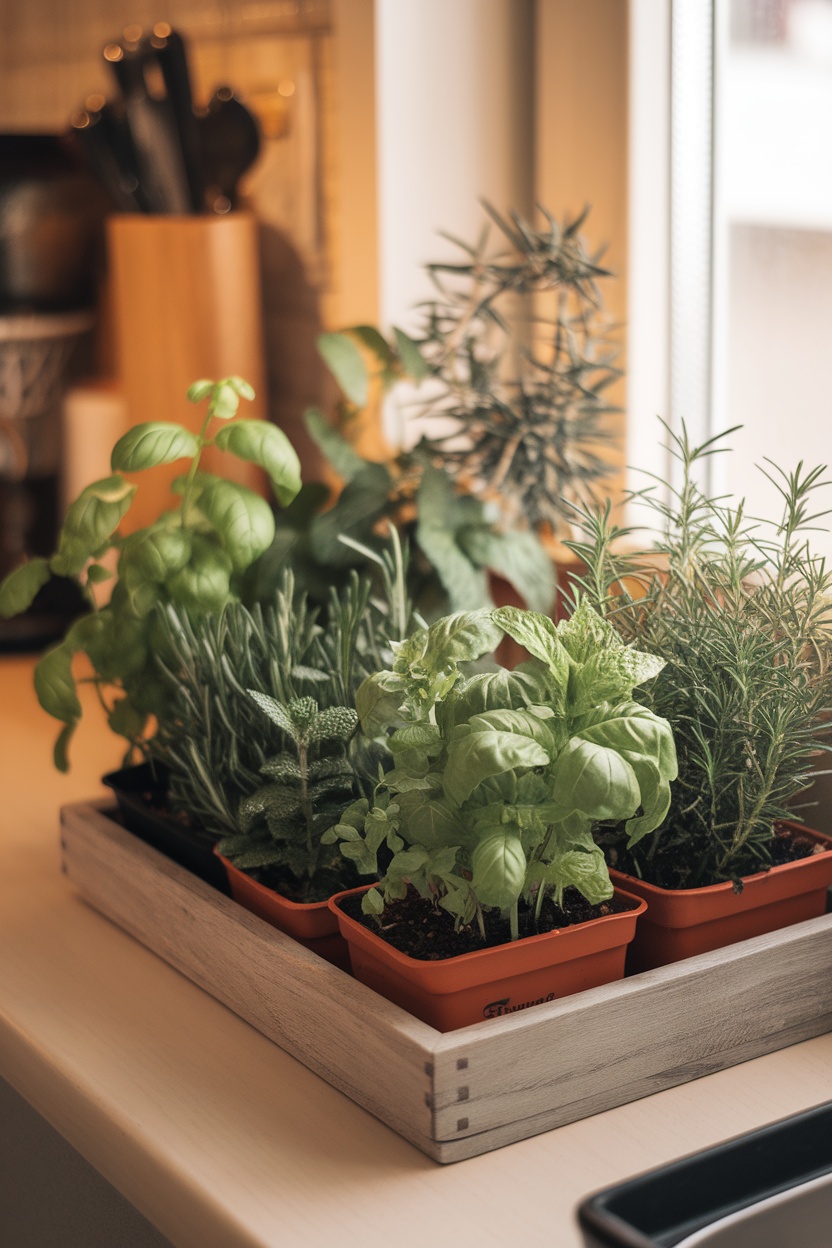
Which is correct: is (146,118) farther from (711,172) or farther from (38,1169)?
(38,1169)

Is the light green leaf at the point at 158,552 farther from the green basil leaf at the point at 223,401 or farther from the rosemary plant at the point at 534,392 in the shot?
the rosemary plant at the point at 534,392

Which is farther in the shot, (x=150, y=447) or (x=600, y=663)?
(x=150, y=447)

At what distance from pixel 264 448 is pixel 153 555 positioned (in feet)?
0.30

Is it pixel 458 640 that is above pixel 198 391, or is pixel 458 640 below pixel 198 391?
below

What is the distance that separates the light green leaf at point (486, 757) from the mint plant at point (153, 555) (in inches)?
11.8

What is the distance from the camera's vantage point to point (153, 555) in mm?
815

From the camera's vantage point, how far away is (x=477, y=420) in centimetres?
100

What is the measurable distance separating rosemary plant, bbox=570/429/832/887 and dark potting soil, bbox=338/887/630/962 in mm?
54

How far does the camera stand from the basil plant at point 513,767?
55 centimetres

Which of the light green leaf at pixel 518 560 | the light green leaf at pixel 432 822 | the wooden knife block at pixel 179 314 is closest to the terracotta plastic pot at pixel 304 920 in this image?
the light green leaf at pixel 432 822

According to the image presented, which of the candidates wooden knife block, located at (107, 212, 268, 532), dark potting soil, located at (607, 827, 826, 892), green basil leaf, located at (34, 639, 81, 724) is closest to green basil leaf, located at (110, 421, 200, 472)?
green basil leaf, located at (34, 639, 81, 724)

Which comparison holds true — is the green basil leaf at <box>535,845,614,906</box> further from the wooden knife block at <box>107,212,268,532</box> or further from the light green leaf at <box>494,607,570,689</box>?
the wooden knife block at <box>107,212,268,532</box>

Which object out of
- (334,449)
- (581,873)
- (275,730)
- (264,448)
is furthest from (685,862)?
(334,449)

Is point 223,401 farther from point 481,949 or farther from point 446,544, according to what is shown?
point 481,949
